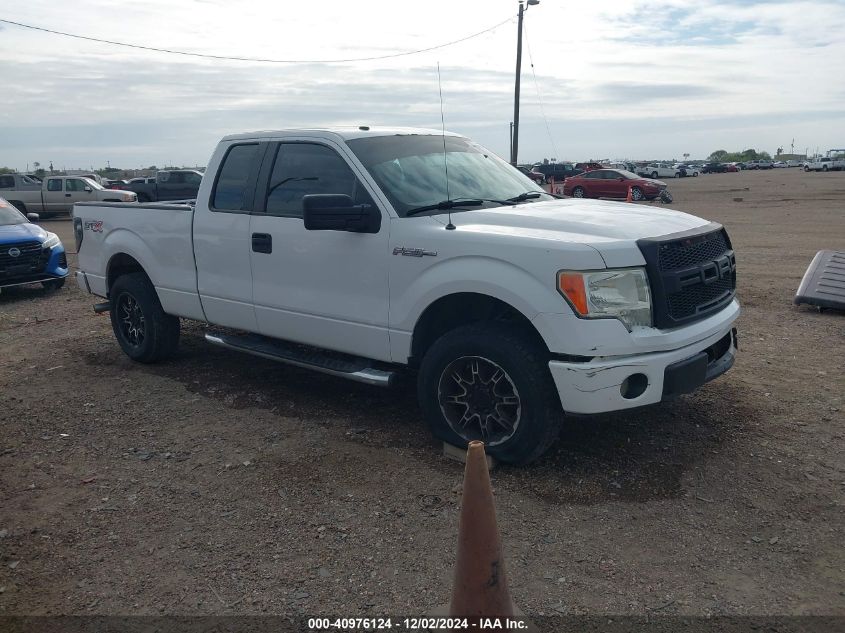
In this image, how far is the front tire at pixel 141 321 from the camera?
679 cm

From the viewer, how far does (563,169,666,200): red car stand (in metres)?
31.0

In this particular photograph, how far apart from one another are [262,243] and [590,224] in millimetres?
2457

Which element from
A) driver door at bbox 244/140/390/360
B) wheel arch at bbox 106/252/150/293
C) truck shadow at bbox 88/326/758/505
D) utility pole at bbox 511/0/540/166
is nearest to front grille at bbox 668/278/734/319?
truck shadow at bbox 88/326/758/505

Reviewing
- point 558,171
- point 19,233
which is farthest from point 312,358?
point 558,171

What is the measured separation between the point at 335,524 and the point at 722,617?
1903 mm

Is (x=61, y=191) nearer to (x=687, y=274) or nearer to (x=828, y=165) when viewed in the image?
(x=687, y=274)

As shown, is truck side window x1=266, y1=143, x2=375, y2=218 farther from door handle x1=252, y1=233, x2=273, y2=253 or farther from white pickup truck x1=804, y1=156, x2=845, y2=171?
white pickup truck x1=804, y1=156, x2=845, y2=171

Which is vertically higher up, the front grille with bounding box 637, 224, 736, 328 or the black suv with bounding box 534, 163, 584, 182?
the front grille with bounding box 637, 224, 736, 328

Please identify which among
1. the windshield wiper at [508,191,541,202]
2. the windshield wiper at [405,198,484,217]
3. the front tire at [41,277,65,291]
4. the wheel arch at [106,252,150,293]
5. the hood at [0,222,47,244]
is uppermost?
the windshield wiper at [508,191,541,202]

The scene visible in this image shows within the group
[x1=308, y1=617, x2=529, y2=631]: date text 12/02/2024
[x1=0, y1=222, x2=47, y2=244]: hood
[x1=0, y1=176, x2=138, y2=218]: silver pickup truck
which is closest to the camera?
[x1=308, y1=617, x2=529, y2=631]: date text 12/02/2024

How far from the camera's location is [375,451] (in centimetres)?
485

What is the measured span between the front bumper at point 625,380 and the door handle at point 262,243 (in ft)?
8.01

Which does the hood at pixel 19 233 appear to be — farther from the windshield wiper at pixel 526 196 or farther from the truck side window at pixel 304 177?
the windshield wiper at pixel 526 196

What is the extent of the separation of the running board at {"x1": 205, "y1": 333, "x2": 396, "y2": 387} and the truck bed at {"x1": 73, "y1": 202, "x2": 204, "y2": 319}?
50cm
